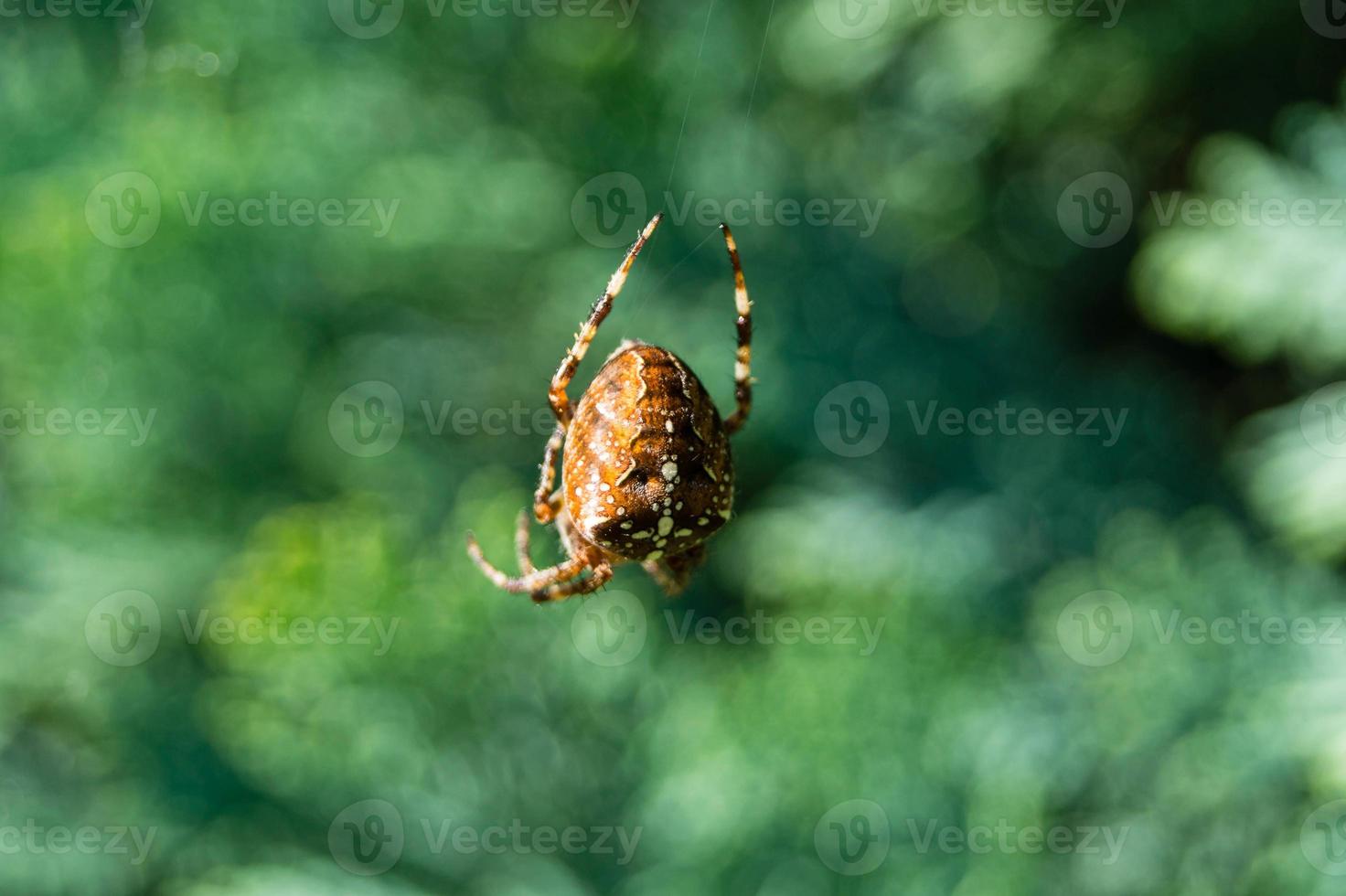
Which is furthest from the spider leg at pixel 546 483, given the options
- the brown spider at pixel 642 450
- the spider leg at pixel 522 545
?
→ the spider leg at pixel 522 545

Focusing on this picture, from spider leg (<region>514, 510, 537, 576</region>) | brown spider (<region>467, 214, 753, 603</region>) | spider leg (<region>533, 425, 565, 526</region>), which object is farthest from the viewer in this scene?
spider leg (<region>514, 510, 537, 576</region>)

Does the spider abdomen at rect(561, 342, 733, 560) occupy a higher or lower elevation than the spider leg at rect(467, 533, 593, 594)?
higher

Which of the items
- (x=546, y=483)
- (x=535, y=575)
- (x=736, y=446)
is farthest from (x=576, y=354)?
(x=736, y=446)

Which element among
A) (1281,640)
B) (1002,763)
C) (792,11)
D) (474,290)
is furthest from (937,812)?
(792,11)

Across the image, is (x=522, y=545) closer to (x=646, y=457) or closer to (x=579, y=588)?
(x=579, y=588)

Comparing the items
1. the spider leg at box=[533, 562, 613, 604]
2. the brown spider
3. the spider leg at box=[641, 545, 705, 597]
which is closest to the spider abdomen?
the brown spider

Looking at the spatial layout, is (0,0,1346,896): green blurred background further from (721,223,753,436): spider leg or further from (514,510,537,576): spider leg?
(721,223,753,436): spider leg

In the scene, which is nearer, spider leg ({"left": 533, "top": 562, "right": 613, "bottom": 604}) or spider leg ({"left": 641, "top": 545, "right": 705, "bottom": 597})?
spider leg ({"left": 533, "top": 562, "right": 613, "bottom": 604})
